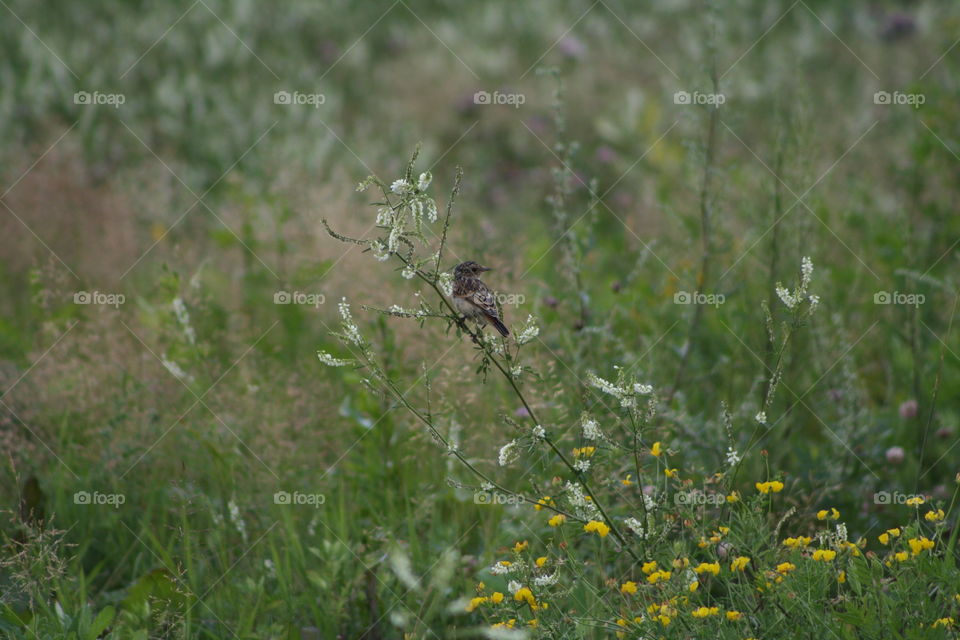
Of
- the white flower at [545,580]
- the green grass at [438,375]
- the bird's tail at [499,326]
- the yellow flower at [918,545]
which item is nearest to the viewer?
the yellow flower at [918,545]

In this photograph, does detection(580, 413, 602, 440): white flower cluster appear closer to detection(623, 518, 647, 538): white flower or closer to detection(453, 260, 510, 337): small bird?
detection(623, 518, 647, 538): white flower

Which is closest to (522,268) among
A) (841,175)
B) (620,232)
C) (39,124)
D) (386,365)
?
(386,365)

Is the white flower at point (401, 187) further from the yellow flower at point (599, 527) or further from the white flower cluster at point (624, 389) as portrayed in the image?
the yellow flower at point (599, 527)

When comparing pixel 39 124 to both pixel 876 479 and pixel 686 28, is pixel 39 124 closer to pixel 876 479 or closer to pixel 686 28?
pixel 686 28

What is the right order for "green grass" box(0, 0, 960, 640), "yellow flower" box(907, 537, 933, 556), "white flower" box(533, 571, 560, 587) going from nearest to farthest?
"yellow flower" box(907, 537, 933, 556), "white flower" box(533, 571, 560, 587), "green grass" box(0, 0, 960, 640)

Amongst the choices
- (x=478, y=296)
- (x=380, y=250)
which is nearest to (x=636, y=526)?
(x=478, y=296)

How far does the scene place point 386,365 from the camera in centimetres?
393

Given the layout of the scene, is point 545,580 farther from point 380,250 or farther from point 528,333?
point 380,250

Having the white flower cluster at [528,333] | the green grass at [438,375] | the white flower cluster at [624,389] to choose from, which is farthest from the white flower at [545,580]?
the white flower cluster at [528,333]

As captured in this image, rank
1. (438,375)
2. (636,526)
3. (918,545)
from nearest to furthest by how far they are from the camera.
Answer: (918,545) < (636,526) < (438,375)

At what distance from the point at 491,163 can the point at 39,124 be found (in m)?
3.33

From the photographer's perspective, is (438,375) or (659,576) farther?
(438,375)

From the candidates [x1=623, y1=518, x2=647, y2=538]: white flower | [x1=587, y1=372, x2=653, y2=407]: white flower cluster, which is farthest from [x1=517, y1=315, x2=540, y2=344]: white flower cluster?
[x1=623, y1=518, x2=647, y2=538]: white flower

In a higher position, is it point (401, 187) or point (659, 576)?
point (401, 187)
